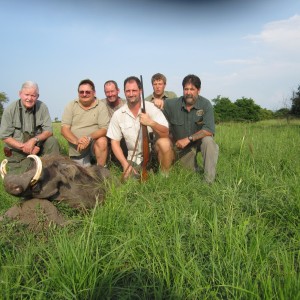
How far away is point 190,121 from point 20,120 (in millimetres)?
3011

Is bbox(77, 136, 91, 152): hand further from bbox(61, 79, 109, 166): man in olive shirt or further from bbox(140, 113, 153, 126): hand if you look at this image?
bbox(140, 113, 153, 126): hand

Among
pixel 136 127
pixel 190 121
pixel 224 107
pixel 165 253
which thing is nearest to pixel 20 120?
pixel 136 127

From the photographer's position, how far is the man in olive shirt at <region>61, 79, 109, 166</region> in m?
6.30

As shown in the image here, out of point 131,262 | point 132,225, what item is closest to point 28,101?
point 132,225

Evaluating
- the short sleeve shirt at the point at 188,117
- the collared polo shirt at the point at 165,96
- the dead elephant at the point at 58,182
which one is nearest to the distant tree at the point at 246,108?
the collared polo shirt at the point at 165,96

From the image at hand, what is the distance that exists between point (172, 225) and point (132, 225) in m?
0.35

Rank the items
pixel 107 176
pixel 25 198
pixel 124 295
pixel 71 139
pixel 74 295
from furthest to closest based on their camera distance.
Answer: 1. pixel 71 139
2. pixel 107 176
3. pixel 25 198
4. pixel 124 295
5. pixel 74 295

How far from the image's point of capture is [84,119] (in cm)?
642

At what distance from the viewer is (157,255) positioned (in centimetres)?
240

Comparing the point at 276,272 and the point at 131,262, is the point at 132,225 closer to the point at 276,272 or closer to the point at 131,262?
the point at 131,262

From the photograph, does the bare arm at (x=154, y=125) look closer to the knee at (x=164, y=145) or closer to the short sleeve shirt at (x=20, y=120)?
the knee at (x=164, y=145)

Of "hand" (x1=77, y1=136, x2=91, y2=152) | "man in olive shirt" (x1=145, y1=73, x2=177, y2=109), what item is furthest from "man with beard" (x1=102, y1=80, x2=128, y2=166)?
"hand" (x1=77, y1=136, x2=91, y2=152)

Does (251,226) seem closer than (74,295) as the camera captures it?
No

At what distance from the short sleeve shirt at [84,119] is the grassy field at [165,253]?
113 inches
